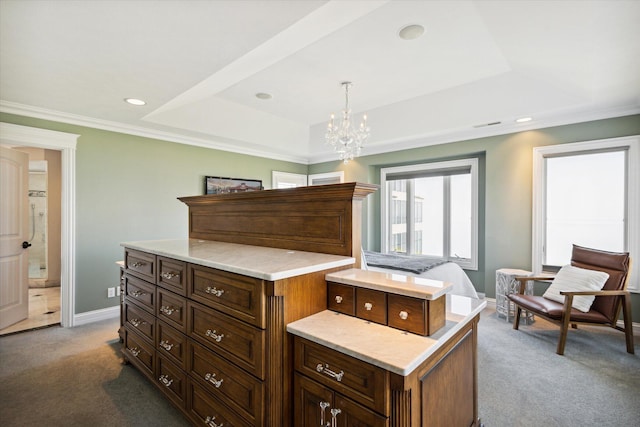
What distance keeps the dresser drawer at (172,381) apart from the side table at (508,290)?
3484 mm

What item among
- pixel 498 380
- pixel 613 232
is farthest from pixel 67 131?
pixel 613 232

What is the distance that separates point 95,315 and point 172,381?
2542mm

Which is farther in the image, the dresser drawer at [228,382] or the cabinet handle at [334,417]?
the dresser drawer at [228,382]

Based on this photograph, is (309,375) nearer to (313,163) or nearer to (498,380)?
(498,380)

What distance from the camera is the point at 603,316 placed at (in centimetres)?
284

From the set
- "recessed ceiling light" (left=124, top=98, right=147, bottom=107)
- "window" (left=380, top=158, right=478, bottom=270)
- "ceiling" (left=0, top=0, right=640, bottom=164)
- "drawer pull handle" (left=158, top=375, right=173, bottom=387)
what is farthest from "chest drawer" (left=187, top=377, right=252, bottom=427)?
"window" (left=380, top=158, right=478, bottom=270)

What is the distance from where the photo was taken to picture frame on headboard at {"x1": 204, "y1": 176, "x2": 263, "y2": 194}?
192 inches

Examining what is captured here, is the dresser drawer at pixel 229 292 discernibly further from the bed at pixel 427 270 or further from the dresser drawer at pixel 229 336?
the bed at pixel 427 270

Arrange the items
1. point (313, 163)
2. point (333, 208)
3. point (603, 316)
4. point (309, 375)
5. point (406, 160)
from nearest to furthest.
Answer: point (309, 375), point (333, 208), point (603, 316), point (406, 160), point (313, 163)

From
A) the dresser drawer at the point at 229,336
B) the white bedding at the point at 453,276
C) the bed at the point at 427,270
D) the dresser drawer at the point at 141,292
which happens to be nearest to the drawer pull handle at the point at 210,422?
the dresser drawer at the point at 229,336

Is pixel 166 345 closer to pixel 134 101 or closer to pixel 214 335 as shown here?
pixel 214 335

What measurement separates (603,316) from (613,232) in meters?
1.33

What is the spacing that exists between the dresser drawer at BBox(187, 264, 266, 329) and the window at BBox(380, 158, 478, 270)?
4.24m

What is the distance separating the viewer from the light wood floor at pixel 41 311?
3539 mm
